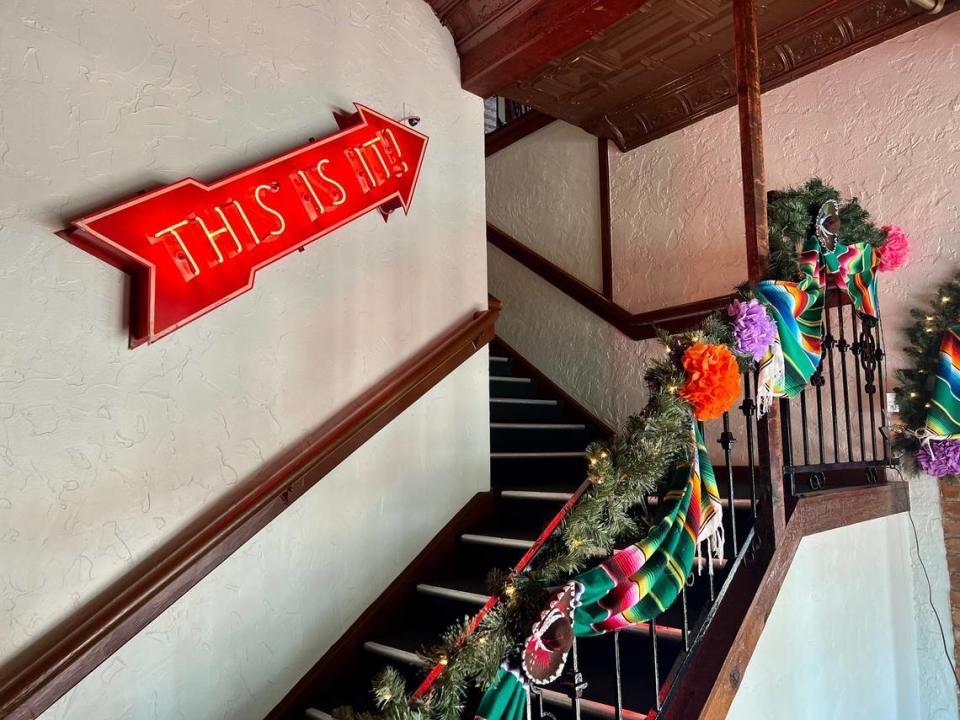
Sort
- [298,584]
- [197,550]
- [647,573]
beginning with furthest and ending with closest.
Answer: [298,584]
[197,550]
[647,573]

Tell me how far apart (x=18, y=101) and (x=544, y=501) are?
2258mm

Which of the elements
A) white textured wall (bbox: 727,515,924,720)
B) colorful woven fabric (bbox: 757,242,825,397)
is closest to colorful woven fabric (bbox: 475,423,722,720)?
colorful woven fabric (bbox: 757,242,825,397)

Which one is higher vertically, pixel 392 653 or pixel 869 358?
pixel 869 358

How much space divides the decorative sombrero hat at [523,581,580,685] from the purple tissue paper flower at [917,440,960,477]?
2140 millimetres

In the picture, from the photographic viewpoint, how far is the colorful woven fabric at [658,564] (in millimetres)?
1403

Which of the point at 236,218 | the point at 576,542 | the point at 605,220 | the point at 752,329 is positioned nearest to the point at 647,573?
the point at 576,542

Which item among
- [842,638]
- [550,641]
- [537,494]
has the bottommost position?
[842,638]

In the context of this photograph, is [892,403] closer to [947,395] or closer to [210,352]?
[947,395]

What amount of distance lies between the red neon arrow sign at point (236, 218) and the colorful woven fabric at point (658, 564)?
4.68 feet

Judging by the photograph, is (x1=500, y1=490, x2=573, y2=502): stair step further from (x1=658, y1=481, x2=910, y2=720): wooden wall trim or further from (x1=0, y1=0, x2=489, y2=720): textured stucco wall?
(x1=658, y1=481, x2=910, y2=720): wooden wall trim

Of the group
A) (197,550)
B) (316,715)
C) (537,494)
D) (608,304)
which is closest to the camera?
(197,550)

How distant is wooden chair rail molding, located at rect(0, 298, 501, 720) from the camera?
1575 millimetres

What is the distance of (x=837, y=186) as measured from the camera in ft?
10.1

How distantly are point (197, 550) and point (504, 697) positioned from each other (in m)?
1.11
